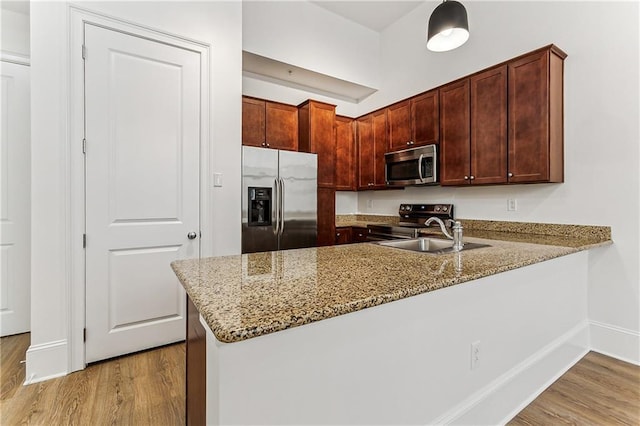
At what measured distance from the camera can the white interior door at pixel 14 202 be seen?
2.65 m

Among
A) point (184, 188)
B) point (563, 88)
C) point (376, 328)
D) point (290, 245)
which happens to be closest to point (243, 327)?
point (376, 328)

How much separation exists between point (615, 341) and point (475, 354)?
5.72ft

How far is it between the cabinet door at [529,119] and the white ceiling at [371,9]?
6.30ft

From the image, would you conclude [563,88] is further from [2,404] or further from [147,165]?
[2,404]

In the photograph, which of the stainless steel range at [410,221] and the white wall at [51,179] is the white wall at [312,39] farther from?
the stainless steel range at [410,221]

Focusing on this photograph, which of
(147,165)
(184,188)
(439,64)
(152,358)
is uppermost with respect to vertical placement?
(439,64)

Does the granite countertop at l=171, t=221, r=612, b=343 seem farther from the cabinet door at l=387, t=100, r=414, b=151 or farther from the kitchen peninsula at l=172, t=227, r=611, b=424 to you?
the cabinet door at l=387, t=100, r=414, b=151

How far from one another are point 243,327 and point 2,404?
2090 mm

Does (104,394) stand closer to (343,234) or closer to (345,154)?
(343,234)

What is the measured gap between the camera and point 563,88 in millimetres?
2496

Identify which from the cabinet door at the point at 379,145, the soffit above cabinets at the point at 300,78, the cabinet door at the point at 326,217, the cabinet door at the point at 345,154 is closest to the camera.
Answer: the soffit above cabinets at the point at 300,78

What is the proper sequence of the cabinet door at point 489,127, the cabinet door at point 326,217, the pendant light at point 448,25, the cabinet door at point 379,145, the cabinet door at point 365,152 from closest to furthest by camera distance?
the pendant light at point 448,25, the cabinet door at point 489,127, the cabinet door at point 326,217, the cabinet door at point 379,145, the cabinet door at point 365,152

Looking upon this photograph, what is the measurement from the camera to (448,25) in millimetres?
1837

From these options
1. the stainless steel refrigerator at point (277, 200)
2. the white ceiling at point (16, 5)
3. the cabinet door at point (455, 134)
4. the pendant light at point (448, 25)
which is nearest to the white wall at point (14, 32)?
the white ceiling at point (16, 5)
